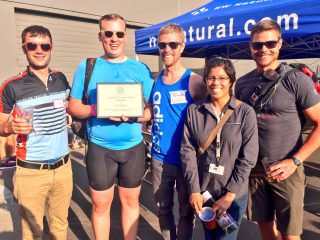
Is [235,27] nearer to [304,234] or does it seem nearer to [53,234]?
[304,234]

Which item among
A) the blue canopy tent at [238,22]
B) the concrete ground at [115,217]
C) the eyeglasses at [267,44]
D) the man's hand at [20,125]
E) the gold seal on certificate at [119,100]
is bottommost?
the concrete ground at [115,217]

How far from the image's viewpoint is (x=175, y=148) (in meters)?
2.49

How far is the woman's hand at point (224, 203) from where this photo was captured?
6.90 feet

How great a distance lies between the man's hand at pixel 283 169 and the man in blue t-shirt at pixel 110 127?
3.56 feet

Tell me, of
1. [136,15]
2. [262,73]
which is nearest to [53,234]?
[262,73]

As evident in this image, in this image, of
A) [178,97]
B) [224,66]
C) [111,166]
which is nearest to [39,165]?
[111,166]

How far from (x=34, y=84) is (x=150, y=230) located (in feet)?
6.88

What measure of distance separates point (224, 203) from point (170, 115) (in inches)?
31.2

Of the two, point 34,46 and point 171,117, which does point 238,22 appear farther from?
point 34,46

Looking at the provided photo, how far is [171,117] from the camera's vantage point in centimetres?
246

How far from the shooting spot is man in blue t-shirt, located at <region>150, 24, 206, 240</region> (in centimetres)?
244

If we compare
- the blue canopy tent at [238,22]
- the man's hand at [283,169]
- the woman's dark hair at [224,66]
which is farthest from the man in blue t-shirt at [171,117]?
the blue canopy tent at [238,22]

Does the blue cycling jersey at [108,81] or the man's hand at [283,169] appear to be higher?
the blue cycling jersey at [108,81]

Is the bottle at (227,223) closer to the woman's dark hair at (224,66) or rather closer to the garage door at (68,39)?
the woman's dark hair at (224,66)
